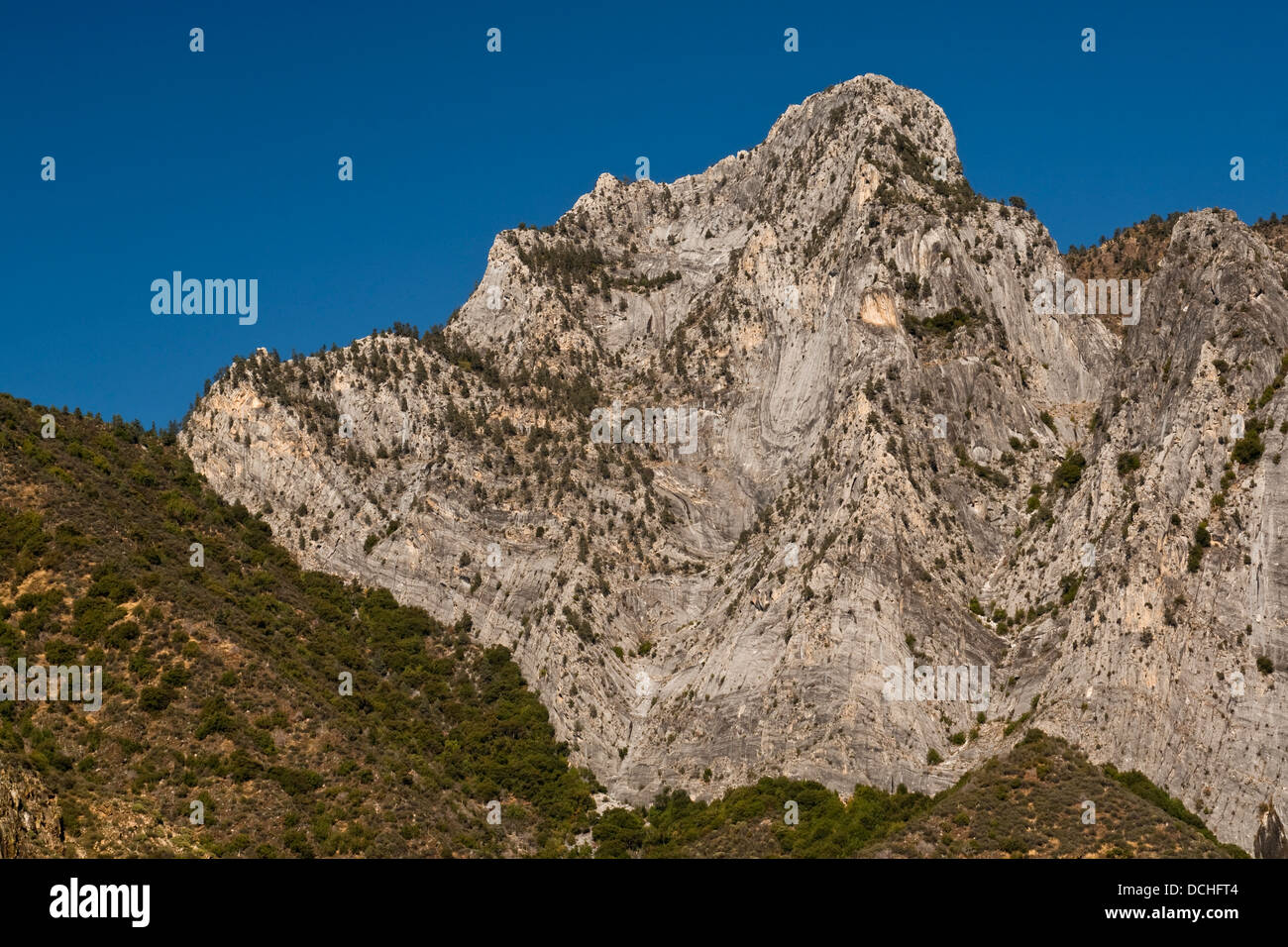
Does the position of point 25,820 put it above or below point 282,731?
below

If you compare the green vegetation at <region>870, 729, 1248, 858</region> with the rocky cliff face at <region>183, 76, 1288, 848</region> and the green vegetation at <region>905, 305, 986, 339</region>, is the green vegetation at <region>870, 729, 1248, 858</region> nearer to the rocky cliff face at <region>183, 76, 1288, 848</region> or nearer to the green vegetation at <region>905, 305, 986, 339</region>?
the rocky cliff face at <region>183, 76, 1288, 848</region>

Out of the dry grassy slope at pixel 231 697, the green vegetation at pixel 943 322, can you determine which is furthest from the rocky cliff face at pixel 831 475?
the dry grassy slope at pixel 231 697

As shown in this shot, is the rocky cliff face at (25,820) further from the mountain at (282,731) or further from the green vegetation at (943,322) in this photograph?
the green vegetation at (943,322)

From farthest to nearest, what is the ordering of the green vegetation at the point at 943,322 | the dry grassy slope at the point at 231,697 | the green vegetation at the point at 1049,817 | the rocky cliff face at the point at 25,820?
the green vegetation at the point at 943,322 < the dry grassy slope at the point at 231,697 < the green vegetation at the point at 1049,817 < the rocky cliff face at the point at 25,820

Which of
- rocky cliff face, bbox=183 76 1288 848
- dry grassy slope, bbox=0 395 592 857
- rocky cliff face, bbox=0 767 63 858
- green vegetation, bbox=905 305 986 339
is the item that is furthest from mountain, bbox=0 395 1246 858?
green vegetation, bbox=905 305 986 339

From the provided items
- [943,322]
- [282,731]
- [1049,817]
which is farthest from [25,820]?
[943,322]

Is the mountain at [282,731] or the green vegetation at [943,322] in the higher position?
the green vegetation at [943,322]

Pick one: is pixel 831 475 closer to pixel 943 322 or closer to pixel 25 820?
pixel 943 322

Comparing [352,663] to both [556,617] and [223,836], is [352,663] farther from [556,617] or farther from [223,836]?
[223,836]

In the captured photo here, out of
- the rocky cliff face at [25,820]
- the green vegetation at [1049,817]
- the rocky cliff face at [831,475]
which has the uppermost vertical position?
the rocky cliff face at [831,475]

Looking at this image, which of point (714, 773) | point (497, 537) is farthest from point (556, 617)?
point (714, 773)

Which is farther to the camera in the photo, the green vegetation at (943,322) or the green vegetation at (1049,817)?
the green vegetation at (943,322)
